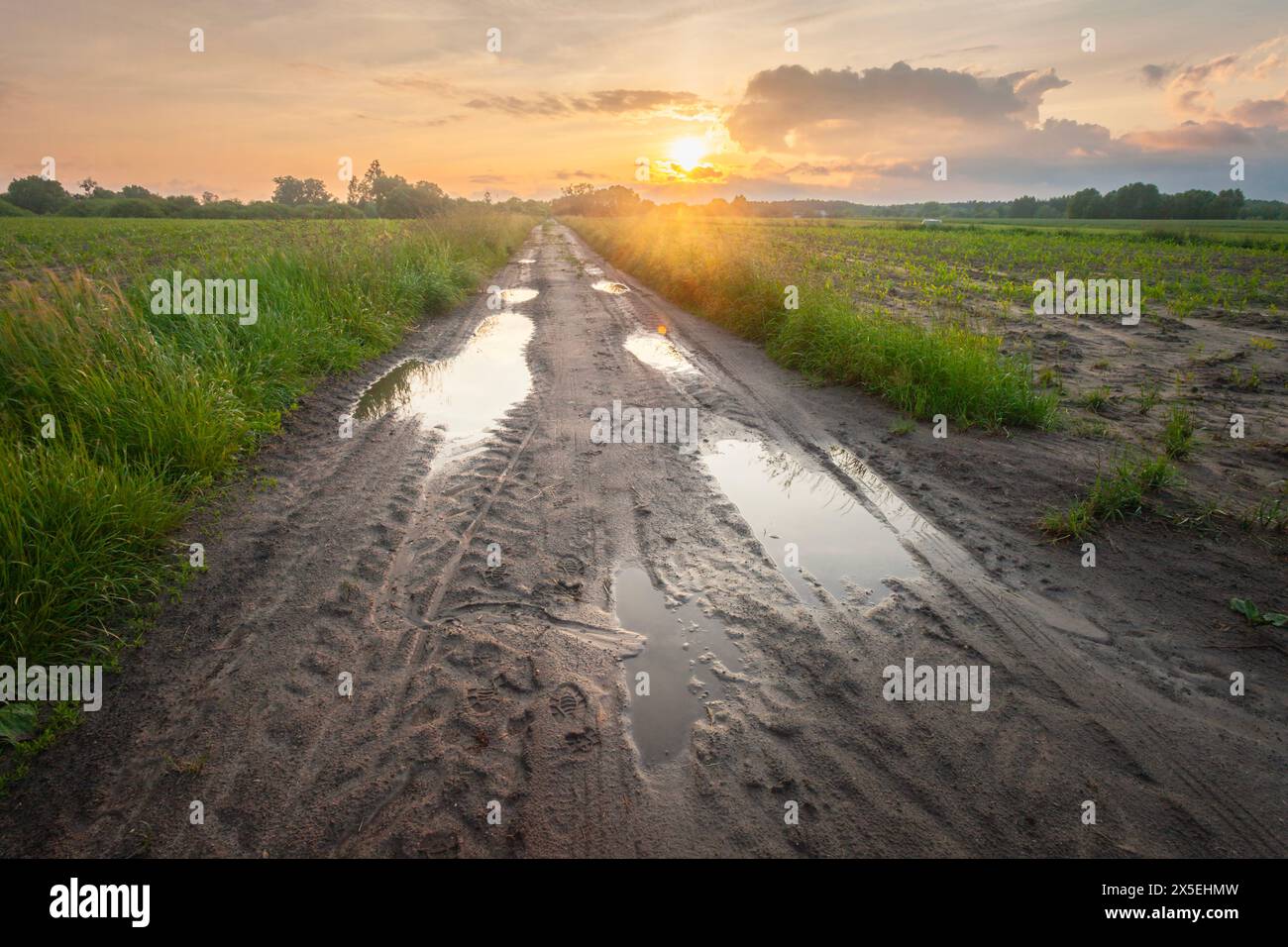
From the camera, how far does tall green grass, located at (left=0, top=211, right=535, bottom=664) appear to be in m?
3.21

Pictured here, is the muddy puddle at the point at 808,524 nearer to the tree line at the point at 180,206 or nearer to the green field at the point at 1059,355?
the green field at the point at 1059,355

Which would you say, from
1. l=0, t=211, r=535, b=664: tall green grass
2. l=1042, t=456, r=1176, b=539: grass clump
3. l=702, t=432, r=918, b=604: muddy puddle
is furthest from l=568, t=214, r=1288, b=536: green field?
l=0, t=211, r=535, b=664: tall green grass

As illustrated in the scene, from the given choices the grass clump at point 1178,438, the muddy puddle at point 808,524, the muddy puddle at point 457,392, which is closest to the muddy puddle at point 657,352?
the muddy puddle at point 457,392

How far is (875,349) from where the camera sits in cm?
750

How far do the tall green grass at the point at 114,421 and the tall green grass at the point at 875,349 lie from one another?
247 inches

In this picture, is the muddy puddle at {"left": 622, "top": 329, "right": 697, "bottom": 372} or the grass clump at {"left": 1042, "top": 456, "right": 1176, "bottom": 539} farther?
the muddy puddle at {"left": 622, "top": 329, "right": 697, "bottom": 372}

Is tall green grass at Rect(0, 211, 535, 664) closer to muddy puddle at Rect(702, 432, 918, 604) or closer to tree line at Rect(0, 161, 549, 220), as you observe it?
muddy puddle at Rect(702, 432, 918, 604)

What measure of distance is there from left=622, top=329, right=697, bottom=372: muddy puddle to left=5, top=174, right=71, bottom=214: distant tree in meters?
72.2

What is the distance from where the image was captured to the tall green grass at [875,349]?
6332 millimetres

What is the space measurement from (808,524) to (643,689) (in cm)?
213

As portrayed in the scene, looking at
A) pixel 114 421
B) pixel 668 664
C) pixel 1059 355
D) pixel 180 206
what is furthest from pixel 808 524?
pixel 180 206

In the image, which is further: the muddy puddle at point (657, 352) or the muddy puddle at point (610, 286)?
the muddy puddle at point (610, 286)
